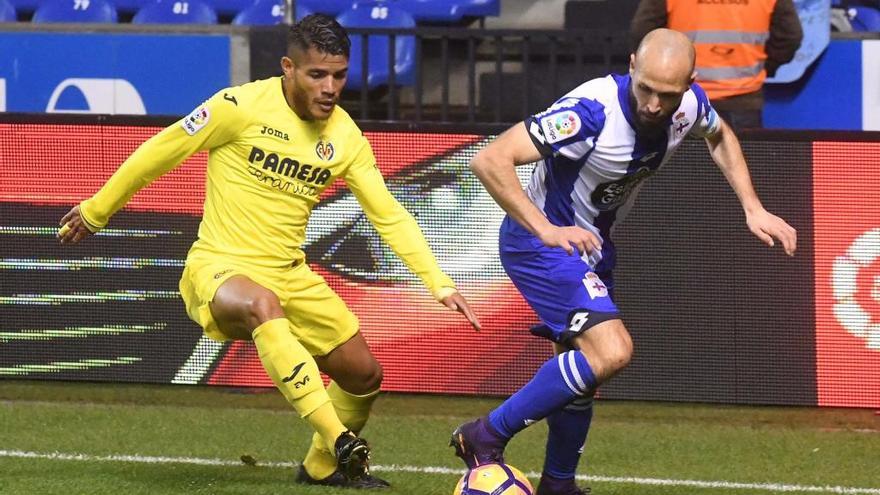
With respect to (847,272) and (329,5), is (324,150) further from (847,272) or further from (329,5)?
(329,5)

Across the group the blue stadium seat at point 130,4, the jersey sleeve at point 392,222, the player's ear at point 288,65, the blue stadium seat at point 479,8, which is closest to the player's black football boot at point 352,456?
the jersey sleeve at point 392,222

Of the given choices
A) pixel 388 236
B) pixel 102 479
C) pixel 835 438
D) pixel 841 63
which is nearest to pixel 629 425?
pixel 835 438

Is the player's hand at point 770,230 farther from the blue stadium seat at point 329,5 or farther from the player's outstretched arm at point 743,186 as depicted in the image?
the blue stadium seat at point 329,5

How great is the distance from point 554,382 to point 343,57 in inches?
58.4

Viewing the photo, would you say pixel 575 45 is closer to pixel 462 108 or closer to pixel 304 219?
pixel 462 108

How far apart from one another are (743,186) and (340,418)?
1.86 meters

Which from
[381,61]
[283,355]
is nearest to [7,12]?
[381,61]

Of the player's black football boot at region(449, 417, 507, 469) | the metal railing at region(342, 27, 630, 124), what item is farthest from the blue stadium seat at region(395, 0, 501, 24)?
the player's black football boot at region(449, 417, 507, 469)

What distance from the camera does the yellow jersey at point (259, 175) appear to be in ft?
20.5

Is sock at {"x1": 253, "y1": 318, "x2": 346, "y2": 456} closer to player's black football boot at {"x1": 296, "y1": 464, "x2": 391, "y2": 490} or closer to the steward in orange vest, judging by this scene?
player's black football boot at {"x1": 296, "y1": 464, "x2": 391, "y2": 490}

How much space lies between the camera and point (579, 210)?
20.0 feet

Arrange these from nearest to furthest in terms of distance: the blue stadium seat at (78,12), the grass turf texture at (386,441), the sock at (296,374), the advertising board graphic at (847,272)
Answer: the sock at (296,374) < the grass turf texture at (386,441) < the advertising board graphic at (847,272) < the blue stadium seat at (78,12)

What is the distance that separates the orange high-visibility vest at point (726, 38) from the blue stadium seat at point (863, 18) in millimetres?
2151

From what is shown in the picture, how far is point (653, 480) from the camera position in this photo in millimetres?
6871
